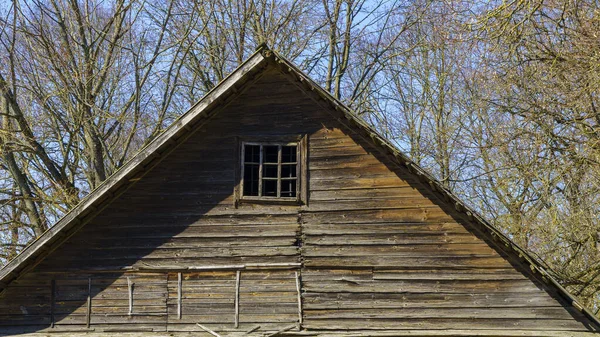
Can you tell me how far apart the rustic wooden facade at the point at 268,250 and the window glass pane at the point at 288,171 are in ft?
1.08

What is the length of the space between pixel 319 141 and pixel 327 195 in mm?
1023

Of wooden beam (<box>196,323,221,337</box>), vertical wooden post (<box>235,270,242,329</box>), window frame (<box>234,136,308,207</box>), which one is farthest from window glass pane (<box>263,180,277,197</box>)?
wooden beam (<box>196,323,221,337</box>)

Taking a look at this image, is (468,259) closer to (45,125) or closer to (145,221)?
(145,221)

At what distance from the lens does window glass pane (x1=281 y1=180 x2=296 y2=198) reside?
13023 mm

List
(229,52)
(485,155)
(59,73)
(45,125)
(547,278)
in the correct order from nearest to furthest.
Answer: (547,278) → (59,73) → (45,125) → (485,155) → (229,52)

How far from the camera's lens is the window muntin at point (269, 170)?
12.9 meters

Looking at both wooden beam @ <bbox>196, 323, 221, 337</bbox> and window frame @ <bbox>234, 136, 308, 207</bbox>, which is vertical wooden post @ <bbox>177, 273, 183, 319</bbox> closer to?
wooden beam @ <bbox>196, 323, 221, 337</bbox>

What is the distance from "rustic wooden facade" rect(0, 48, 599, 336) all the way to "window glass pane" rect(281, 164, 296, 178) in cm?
33

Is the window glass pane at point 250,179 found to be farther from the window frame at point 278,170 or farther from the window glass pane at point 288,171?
the window glass pane at point 288,171

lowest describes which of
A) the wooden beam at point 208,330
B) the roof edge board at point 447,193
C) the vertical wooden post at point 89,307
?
the wooden beam at point 208,330

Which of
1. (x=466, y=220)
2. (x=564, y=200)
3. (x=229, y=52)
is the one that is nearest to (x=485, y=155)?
(x=564, y=200)

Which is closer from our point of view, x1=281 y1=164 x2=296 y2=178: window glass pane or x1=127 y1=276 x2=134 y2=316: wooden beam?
x1=127 y1=276 x2=134 y2=316: wooden beam

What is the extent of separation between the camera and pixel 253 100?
13.3 metres

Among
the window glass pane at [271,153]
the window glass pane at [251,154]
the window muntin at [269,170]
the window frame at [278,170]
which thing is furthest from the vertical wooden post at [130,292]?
the window glass pane at [271,153]
